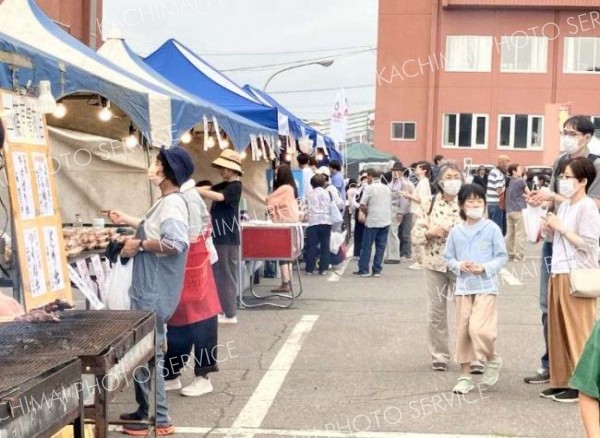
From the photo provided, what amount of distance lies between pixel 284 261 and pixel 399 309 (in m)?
1.62

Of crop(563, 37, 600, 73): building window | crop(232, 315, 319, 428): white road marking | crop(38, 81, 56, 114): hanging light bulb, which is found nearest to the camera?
crop(38, 81, 56, 114): hanging light bulb

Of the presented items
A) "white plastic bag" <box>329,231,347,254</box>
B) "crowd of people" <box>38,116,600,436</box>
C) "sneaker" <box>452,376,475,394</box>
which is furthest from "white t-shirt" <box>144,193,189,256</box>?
"white plastic bag" <box>329,231,347,254</box>

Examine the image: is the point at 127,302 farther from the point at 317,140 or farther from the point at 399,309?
the point at 317,140

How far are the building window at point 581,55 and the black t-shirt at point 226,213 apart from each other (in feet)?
107

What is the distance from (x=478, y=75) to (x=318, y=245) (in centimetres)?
2622

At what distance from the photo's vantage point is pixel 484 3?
3722cm

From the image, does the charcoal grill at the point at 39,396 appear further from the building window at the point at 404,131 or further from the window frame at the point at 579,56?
the window frame at the point at 579,56

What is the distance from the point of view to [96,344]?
386 cm

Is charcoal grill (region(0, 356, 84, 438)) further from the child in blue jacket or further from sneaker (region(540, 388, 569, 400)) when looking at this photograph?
sneaker (region(540, 388, 569, 400))

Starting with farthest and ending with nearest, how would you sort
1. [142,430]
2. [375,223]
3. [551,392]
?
[375,223], [551,392], [142,430]

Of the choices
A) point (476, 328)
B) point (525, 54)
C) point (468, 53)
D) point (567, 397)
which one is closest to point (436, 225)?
point (476, 328)

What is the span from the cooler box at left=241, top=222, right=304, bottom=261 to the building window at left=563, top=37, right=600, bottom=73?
102 feet

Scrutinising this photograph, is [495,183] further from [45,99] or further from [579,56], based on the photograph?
[579,56]

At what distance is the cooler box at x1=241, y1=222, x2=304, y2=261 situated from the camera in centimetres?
1081
